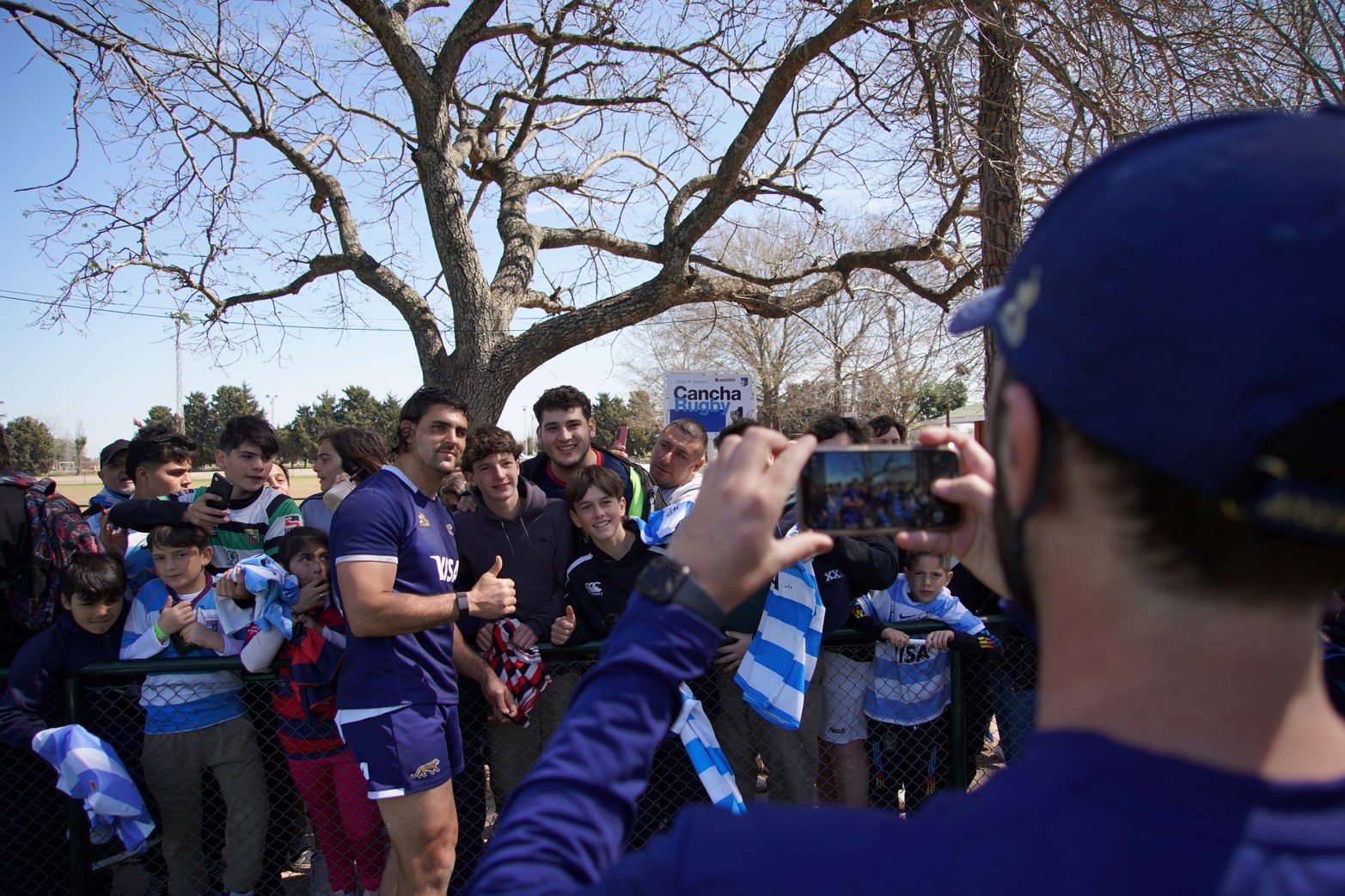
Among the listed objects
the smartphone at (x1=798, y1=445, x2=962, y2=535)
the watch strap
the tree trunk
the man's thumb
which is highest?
the tree trunk

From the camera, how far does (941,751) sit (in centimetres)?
390

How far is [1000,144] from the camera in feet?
17.7

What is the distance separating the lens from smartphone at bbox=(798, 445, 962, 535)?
4.00 ft

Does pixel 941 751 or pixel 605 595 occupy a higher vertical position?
pixel 605 595

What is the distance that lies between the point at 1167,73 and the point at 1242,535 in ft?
16.5

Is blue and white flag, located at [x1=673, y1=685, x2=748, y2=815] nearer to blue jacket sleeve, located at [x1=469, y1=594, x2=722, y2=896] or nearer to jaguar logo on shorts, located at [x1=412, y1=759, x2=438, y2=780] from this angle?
jaguar logo on shorts, located at [x1=412, y1=759, x2=438, y2=780]

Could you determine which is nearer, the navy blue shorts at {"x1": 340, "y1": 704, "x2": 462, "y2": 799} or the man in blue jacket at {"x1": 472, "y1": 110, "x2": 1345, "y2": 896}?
the man in blue jacket at {"x1": 472, "y1": 110, "x2": 1345, "y2": 896}

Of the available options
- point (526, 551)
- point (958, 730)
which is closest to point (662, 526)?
point (526, 551)

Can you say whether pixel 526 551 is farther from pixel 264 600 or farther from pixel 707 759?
pixel 707 759

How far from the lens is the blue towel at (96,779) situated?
3334mm

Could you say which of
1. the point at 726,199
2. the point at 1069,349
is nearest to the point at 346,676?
the point at 1069,349

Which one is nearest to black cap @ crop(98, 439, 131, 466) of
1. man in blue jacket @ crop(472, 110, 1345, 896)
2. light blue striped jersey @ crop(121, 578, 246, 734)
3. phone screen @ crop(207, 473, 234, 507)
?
phone screen @ crop(207, 473, 234, 507)

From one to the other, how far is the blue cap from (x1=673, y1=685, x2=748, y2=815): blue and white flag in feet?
7.36

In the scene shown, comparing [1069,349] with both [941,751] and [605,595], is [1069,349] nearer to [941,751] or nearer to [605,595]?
[605,595]
